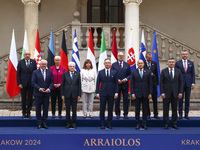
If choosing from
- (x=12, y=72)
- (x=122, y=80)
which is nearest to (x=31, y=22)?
(x=12, y=72)

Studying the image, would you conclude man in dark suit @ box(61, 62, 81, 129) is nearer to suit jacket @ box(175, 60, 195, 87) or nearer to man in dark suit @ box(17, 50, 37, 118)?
man in dark suit @ box(17, 50, 37, 118)

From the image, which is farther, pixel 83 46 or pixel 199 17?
pixel 199 17

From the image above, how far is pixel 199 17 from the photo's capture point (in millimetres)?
19312

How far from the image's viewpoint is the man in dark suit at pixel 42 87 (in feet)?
38.4

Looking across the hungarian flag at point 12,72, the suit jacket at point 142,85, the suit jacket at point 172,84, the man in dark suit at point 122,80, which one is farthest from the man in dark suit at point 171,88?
the hungarian flag at point 12,72

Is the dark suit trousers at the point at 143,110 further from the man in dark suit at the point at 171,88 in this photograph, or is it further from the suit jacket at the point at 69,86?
the suit jacket at the point at 69,86

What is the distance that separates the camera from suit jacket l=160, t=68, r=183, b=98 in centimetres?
1179

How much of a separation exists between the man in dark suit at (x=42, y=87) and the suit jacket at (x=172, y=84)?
8.91ft

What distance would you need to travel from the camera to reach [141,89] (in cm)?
1176

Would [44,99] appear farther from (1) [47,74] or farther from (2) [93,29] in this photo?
(2) [93,29]

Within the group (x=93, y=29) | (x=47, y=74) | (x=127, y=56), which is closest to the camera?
(x=47, y=74)

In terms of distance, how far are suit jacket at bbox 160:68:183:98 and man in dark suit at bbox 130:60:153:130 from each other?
346mm

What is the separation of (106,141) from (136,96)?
1527 millimetres

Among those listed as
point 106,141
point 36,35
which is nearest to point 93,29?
point 36,35
